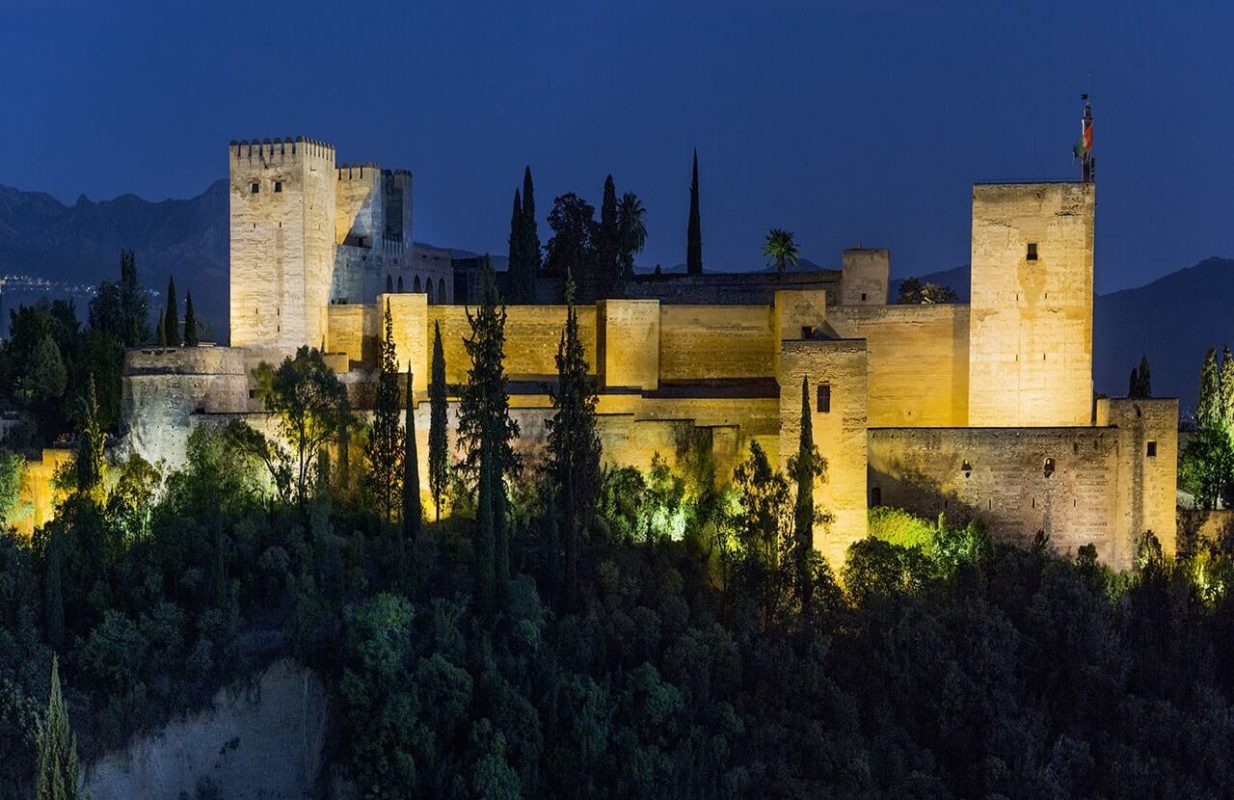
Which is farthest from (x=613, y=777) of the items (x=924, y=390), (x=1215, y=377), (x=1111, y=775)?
(x=1215, y=377)

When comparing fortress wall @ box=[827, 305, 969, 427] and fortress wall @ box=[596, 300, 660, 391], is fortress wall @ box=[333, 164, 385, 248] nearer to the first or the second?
fortress wall @ box=[596, 300, 660, 391]

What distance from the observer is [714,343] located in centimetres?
2947

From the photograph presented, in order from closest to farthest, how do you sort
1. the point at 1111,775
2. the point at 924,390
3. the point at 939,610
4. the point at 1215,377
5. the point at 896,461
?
the point at 1111,775 → the point at 939,610 → the point at 896,461 → the point at 924,390 → the point at 1215,377

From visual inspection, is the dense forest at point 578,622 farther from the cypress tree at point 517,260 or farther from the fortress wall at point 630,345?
the cypress tree at point 517,260

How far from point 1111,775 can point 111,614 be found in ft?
46.8

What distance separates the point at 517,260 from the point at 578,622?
1582 cm

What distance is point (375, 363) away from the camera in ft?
97.1

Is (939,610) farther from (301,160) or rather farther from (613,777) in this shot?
(301,160)

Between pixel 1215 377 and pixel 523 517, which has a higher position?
pixel 1215 377

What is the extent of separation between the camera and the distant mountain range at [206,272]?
8294cm

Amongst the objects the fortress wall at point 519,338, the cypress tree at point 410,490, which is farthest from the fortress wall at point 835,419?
the fortress wall at point 519,338

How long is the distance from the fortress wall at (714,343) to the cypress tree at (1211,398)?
978 centimetres

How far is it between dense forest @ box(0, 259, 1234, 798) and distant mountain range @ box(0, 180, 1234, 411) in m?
49.9

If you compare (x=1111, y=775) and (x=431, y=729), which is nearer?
(x=431, y=729)
